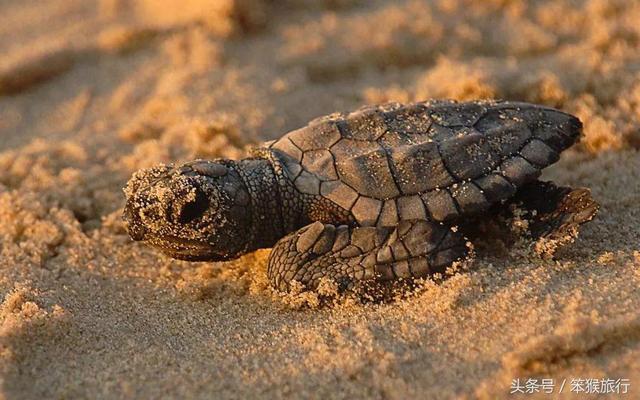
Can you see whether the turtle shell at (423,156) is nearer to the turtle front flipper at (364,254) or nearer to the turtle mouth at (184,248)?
the turtle front flipper at (364,254)

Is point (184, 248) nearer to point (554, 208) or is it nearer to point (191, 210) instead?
point (191, 210)

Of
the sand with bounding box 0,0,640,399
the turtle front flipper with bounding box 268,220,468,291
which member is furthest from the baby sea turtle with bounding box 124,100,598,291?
the sand with bounding box 0,0,640,399

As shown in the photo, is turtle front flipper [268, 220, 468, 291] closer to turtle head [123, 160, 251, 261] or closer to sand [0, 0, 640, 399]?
sand [0, 0, 640, 399]

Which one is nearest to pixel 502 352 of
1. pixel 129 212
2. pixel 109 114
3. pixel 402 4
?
pixel 129 212

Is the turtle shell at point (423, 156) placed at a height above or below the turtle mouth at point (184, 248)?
above

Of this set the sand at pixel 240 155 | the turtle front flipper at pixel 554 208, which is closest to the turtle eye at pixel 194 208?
the sand at pixel 240 155

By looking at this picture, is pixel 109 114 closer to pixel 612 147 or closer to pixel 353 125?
pixel 353 125

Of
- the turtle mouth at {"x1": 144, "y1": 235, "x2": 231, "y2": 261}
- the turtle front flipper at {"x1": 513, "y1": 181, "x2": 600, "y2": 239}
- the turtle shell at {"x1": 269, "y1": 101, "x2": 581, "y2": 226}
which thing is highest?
the turtle shell at {"x1": 269, "y1": 101, "x2": 581, "y2": 226}
